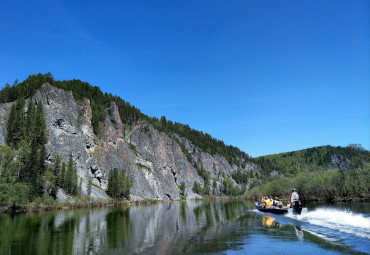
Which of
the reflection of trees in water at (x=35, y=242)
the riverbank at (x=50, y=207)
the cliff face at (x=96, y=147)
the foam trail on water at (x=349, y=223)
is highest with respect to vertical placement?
the cliff face at (x=96, y=147)

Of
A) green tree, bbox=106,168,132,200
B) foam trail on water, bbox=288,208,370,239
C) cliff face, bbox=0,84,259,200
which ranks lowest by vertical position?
foam trail on water, bbox=288,208,370,239

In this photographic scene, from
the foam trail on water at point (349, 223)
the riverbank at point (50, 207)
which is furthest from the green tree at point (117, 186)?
the foam trail on water at point (349, 223)

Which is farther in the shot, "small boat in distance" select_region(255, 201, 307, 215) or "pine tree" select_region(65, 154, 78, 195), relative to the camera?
"pine tree" select_region(65, 154, 78, 195)

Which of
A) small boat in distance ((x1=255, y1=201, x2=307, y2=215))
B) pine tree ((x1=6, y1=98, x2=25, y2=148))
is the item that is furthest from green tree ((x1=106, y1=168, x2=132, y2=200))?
small boat in distance ((x1=255, y1=201, x2=307, y2=215))

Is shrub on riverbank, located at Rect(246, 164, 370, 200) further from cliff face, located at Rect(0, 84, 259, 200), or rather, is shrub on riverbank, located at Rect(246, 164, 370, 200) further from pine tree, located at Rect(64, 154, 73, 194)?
pine tree, located at Rect(64, 154, 73, 194)

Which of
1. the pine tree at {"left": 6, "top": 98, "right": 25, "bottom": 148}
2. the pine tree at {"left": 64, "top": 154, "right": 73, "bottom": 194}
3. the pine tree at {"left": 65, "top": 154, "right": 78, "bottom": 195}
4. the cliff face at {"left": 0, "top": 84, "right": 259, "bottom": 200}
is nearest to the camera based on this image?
the pine tree at {"left": 64, "top": 154, "right": 73, "bottom": 194}

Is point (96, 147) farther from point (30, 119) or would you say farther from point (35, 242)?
point (35, 242)

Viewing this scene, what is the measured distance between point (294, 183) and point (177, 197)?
3329 inches

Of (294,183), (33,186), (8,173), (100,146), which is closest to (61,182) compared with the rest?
(33,186)

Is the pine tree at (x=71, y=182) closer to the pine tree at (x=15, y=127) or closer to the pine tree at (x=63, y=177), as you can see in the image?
the pine tree at (x=63, y=177)

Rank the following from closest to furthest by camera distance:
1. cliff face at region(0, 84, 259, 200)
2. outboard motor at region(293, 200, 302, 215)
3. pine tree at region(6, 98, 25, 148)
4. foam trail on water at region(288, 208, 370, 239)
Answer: foam trail on water at region(288, 208, 370, 239) → outboard motor at region(293, 200, 302, 215) → pine tree at region(6, 98, 25, 148) → cliff face at region(0, 84, 259, 200)

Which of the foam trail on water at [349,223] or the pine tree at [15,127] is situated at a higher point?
the pine tree at [15,127]

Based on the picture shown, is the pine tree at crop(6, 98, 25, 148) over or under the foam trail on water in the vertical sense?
over

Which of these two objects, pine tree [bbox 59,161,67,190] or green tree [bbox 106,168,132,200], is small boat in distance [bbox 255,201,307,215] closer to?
pine tree [bbox 59,161,67,190]
